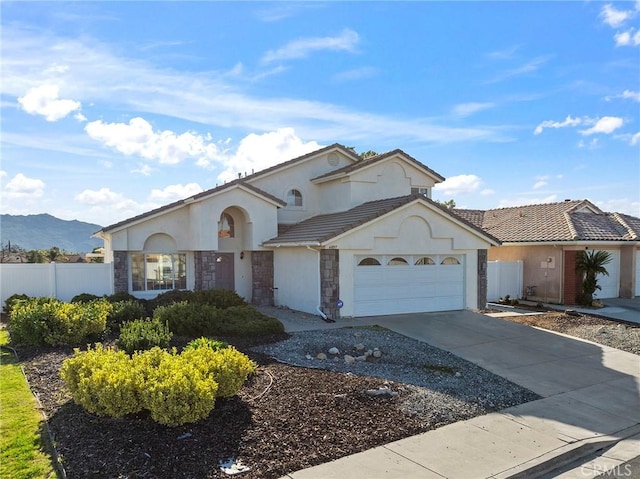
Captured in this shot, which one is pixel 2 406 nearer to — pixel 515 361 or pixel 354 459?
pixel 354 459

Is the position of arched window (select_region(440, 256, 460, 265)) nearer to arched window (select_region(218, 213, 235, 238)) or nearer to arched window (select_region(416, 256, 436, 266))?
arched window (select_region(416, 256, 436, 266))

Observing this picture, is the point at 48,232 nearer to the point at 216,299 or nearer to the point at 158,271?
the point at 158,271

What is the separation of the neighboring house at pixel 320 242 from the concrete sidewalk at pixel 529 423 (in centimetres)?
334

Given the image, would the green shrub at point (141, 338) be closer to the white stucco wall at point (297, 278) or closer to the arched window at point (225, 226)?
the white stucco wall at point (297, 278)

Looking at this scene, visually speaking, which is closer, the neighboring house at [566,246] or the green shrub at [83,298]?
the green shrub at [83,298]

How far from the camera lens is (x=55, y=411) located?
7074 mm

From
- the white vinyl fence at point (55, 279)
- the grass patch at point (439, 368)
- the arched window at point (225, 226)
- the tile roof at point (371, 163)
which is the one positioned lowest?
the grass patch at point (439, 368)

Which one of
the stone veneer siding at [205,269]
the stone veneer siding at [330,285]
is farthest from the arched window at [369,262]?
the stone veneer siding at [205,269]

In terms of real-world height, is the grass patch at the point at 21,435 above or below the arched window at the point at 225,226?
below

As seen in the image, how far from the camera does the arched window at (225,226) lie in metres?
20.8

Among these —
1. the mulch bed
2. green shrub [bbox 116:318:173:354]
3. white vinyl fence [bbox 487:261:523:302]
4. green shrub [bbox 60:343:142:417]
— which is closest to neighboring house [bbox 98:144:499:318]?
white vinyl fence [bbox 487:261:523:302]

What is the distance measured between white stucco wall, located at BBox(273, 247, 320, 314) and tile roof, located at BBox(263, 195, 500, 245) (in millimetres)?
527

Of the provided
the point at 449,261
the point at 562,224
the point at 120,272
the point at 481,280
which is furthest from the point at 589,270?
the point at 120,272

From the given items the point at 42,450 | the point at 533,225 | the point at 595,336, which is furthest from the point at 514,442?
the point at 533,225
